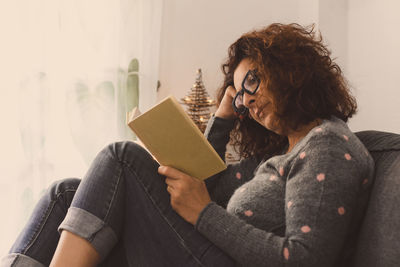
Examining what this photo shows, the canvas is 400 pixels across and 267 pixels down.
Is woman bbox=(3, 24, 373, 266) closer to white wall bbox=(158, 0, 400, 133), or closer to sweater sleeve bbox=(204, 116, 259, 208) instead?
sweater sleeve bbox=(204, 116, 259, 208)

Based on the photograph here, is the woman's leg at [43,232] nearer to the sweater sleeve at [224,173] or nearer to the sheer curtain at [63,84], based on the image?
the sweater sleeve at [224,173]

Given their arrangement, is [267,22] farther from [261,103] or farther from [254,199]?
[254,199]

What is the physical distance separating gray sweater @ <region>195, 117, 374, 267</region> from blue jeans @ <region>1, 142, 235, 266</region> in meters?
0.06

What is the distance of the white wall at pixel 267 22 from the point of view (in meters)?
1.75

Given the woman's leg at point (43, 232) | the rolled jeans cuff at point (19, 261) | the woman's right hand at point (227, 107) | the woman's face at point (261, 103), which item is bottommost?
the rolled jeans cuff at point (19, 261)

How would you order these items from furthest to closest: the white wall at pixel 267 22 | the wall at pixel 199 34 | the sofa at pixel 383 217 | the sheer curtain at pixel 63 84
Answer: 1. the wall at pixel 199 34
2. the white wall at pixel 267 22
3. the sheer curtain at pixel 63 84
4. the sofa at pixel 383 217

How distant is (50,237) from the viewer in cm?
104

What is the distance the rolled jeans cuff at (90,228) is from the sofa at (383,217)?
1.77 ft

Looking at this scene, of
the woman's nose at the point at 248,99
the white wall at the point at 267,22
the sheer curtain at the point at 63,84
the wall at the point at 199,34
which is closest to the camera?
the woman's nose at the point at 248,99

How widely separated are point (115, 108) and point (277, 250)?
1174mm

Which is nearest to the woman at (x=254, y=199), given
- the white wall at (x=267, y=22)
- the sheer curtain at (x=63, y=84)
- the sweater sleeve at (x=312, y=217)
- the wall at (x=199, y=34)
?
the sweater sleeve at (x=312, y=217)

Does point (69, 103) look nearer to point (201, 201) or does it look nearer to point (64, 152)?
point (64, 152)

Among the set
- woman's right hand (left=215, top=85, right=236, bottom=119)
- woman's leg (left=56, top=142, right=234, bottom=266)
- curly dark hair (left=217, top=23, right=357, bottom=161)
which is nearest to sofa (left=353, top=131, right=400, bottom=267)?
curly dark hair (left=217, top=23, right=357, bottom=161)

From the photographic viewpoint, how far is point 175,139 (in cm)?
93
